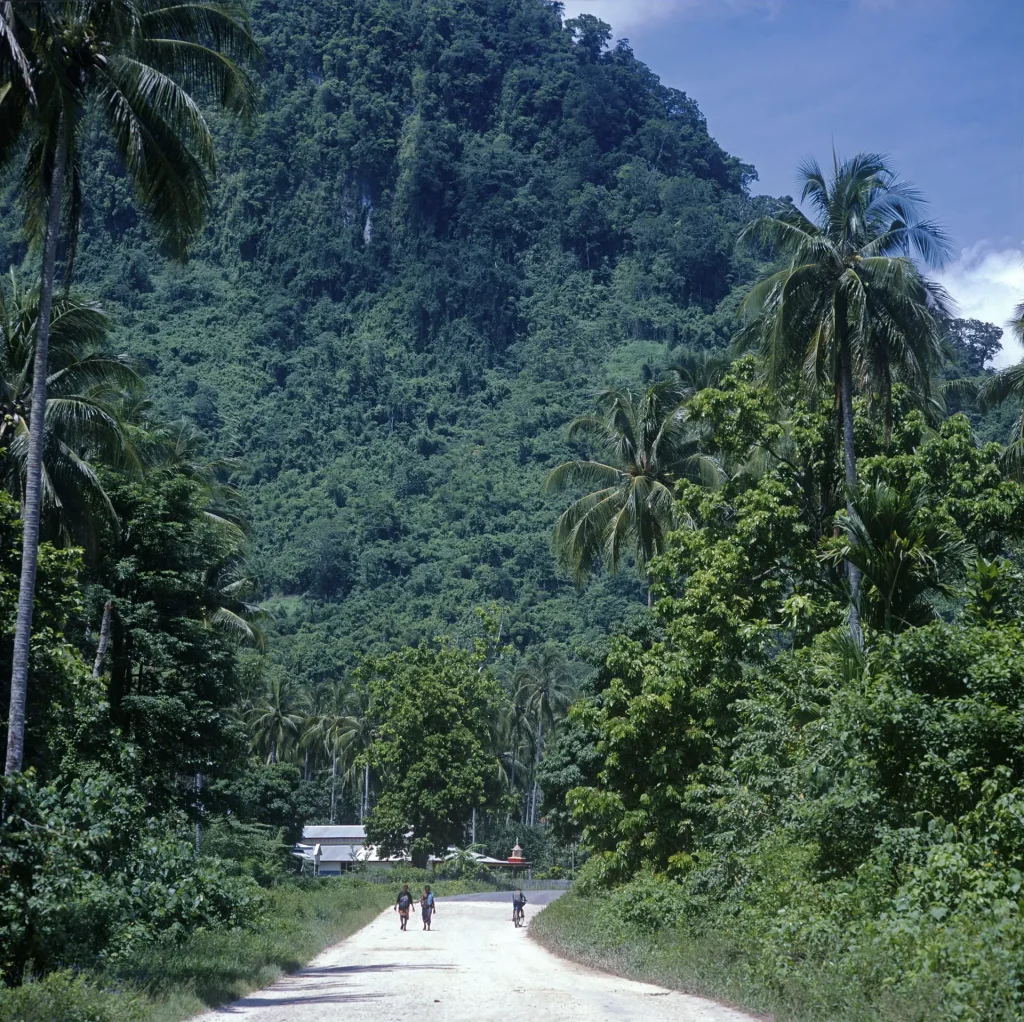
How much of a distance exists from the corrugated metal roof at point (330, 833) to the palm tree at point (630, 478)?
221 ft

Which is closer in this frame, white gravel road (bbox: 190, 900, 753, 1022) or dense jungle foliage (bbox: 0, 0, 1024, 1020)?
dense jungle foliage (bbox: 0, 0, 1024, 1020)

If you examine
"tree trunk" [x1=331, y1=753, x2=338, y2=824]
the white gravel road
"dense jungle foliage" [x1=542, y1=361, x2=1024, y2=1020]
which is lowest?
"tree trunk" [x1=331, y1=753, x2=338, y2=824]

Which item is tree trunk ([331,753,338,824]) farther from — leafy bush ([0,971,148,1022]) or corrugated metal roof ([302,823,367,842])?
leafy bush ([0,971,148,1022])

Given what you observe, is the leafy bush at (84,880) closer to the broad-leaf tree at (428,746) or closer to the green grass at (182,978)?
the green grass at (182,978)

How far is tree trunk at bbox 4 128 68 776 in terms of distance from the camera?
17.2 metres

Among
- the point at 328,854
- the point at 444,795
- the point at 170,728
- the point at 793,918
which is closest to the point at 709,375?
the point at 170,728

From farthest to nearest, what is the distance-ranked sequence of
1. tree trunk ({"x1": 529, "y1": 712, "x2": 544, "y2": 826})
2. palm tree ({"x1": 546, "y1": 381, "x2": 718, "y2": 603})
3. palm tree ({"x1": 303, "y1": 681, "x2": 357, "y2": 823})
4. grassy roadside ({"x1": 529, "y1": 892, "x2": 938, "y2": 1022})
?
palm tree ({"x1": 303, "y1": 681, "x2": 357, "y2": 823}) < tree trunk ({"x1": 529, "y1": 712, "x2": 544, "y2": 826}) < palm tree ({"x1": 546, "y1": 381, "x2": 718, "y2": 603}) < grassy roadside ({"x1": 529, "y1": 892, "x2": 938, "y2": 1022})

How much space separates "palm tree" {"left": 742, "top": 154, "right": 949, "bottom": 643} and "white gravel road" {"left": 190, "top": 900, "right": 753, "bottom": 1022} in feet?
39.1

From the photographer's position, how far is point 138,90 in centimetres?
1839

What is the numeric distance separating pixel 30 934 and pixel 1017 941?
36.0ft

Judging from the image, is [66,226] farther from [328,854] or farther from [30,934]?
[328,854]

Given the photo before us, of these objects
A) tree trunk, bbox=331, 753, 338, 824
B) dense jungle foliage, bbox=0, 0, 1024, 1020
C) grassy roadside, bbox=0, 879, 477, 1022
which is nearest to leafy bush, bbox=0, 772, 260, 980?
dense jungle foliage, bbox=0, 0, 1024, 1020

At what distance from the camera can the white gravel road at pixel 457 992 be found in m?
16.2

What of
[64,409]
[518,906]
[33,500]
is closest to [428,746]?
[518,906]
